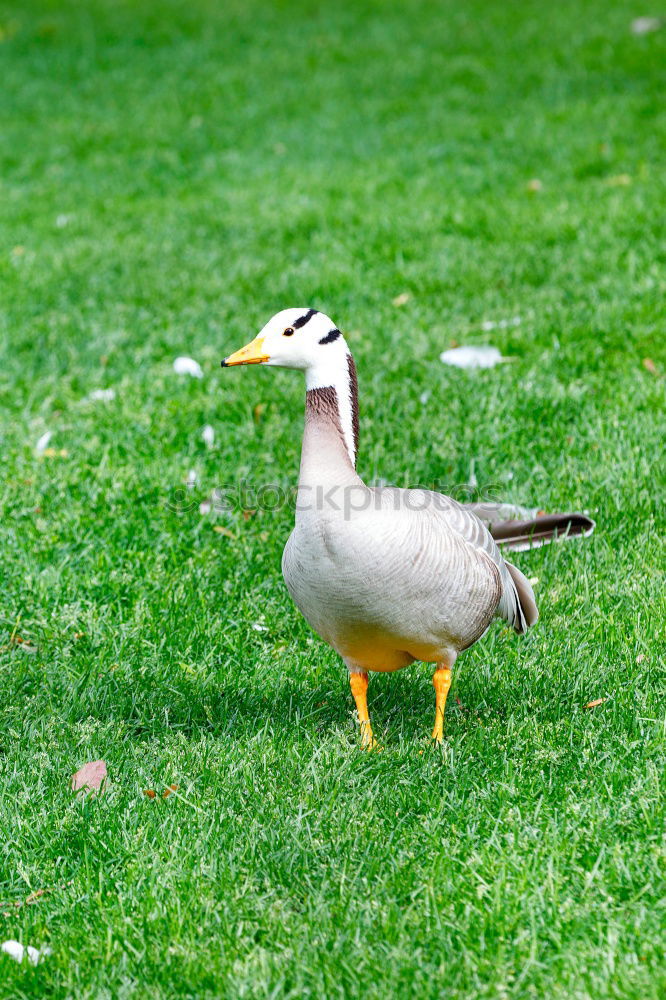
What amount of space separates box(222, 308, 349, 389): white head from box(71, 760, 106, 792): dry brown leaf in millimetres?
1314

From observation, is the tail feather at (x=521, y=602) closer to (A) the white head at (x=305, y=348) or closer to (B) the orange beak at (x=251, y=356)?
(A) the white head at (x=305, y=348)

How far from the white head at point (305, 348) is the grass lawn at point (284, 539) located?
1180 mm

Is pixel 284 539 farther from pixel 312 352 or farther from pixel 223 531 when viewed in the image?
pixel 312 352

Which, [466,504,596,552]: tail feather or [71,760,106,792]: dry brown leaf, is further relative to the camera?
[466,504,596,552]: tail feather

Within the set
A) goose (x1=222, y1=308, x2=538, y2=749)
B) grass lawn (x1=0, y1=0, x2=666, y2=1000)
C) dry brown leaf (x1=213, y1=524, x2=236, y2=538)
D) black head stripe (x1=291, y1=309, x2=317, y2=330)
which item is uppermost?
black head stripe (x1=291, y1=309, x2=317, y2=330)

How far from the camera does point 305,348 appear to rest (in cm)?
321

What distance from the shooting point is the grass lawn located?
2.72m

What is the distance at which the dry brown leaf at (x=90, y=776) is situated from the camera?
3314 mm

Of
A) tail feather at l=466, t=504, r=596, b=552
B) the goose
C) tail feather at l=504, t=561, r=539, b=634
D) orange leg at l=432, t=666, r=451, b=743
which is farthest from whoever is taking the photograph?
tail feather at l=466, t=504, r=596, b=552

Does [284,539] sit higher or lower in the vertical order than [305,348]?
lower

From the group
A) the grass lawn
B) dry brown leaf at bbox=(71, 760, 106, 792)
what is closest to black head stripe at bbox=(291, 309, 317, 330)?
the grass lawn

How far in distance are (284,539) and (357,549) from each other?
1.75 m

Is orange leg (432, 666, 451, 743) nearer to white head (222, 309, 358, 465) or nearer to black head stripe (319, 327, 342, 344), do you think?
white head (222, 309, 358, 465)

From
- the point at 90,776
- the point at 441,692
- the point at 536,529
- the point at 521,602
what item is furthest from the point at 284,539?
the point at 90,776
